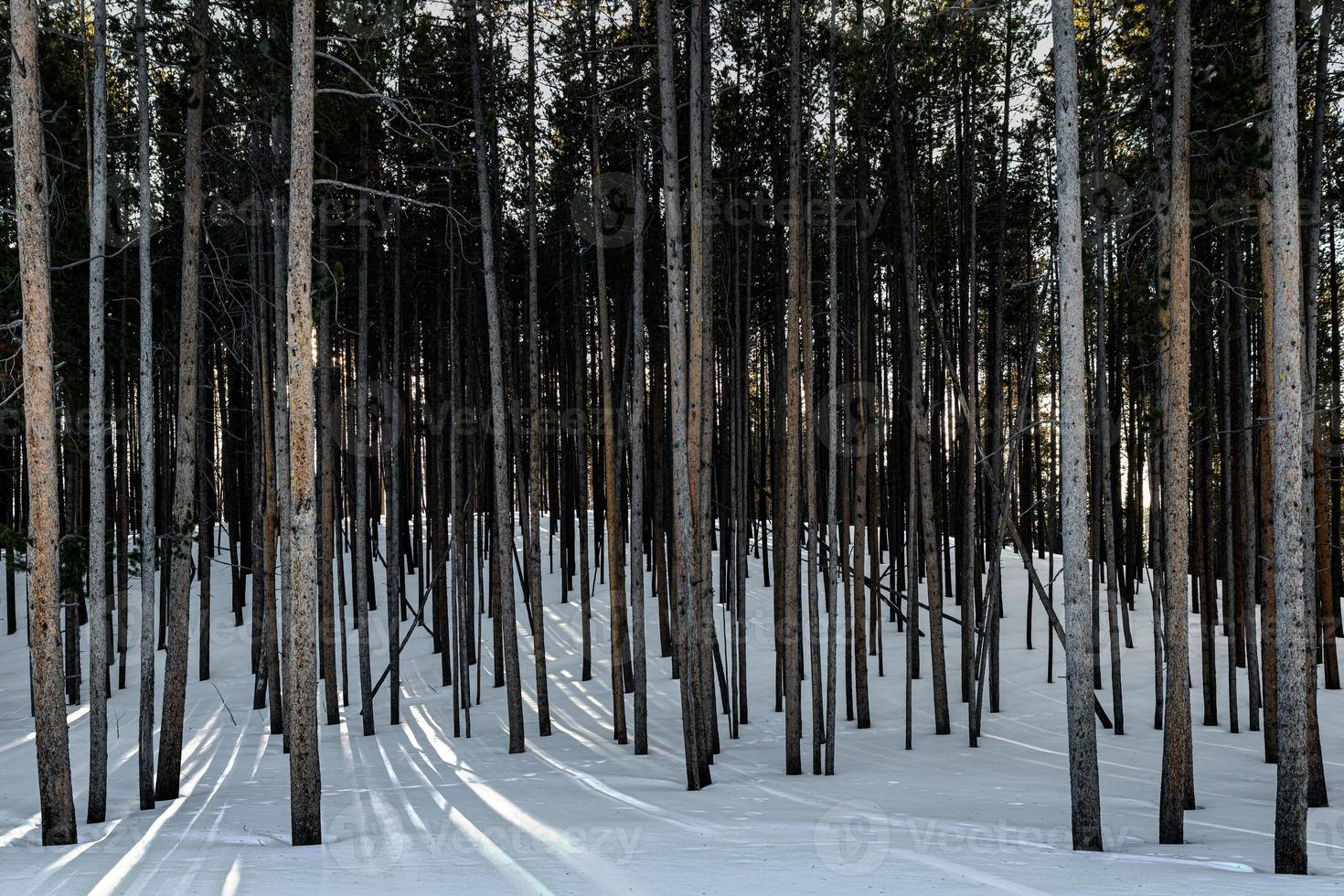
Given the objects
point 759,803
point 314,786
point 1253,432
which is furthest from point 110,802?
point 1253,432

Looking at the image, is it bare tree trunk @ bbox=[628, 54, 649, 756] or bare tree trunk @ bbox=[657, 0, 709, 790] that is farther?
bare tree trunk @ bbox=[628, 54, 649, 756]

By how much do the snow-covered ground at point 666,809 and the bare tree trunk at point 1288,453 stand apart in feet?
1.52

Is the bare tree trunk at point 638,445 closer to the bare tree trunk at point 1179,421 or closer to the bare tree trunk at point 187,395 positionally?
the bare tree trunk at point 187,395

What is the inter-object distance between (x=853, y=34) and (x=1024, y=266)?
8012 mm

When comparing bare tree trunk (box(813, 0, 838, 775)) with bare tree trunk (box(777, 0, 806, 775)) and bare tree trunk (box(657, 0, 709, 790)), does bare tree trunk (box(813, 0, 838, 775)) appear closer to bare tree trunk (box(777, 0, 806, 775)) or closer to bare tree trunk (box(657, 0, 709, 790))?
bare tree trunk (box(777, 0, 806, 775))

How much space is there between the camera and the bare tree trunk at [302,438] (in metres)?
6.63

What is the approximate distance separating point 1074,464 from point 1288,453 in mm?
1198

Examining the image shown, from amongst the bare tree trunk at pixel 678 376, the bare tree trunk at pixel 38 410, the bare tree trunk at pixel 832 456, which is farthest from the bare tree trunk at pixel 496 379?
the bare tree trunk at pixel 38 410

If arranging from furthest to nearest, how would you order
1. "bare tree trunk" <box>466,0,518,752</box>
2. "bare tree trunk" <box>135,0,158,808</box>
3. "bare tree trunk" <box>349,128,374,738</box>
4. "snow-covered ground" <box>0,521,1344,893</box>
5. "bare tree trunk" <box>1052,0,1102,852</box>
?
"bare tree trunk" <box>349,128,374,738</box>
"bare tree trunk" <box>466,0,518,752</box>
"bare tree trunk" <box>135,0,158,808</box>
"bare tree trunk" <box>1052,0,1102,852</box>
"snow-covered ground" <box>0,521,1344,893</box>

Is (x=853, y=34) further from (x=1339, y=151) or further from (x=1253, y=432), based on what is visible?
(x=1253, y=432)

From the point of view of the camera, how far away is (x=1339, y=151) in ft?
33.6

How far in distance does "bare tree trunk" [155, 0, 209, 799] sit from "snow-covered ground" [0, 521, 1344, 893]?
3.54 feet

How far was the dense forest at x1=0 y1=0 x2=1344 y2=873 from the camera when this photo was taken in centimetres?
676

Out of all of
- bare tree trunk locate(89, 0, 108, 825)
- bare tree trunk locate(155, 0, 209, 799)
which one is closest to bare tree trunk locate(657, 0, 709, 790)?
bare tree trunk locate(155, 0, 209, 799)
